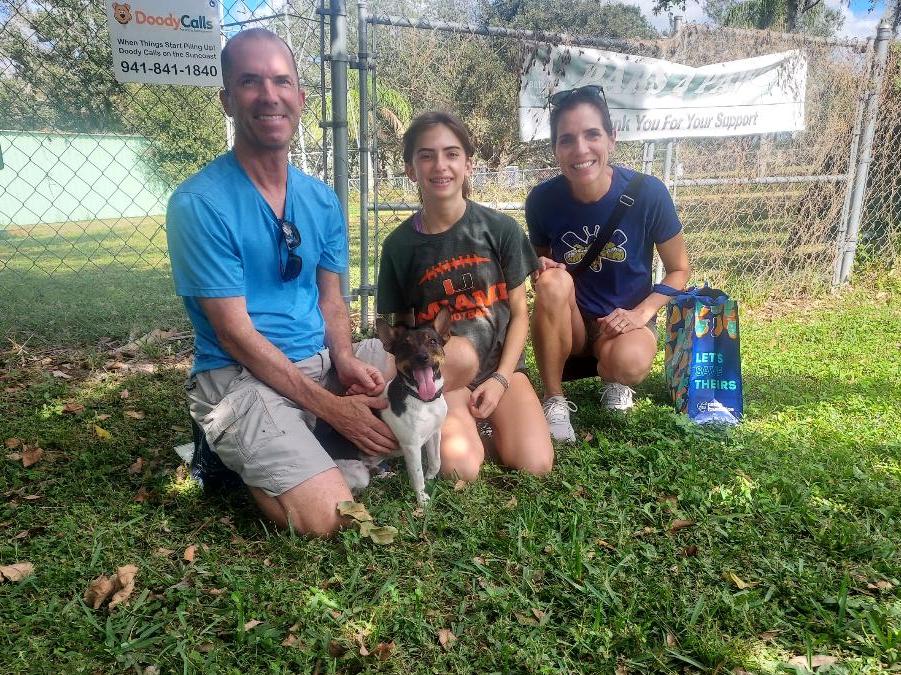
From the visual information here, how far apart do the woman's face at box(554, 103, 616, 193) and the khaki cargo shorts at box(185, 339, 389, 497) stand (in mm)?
2116

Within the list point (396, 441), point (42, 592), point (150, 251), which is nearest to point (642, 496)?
Answer: point (396, 441)

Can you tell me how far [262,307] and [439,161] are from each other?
112 centimetres

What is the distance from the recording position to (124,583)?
92.4 inches

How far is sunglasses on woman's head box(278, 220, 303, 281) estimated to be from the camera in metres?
2.79

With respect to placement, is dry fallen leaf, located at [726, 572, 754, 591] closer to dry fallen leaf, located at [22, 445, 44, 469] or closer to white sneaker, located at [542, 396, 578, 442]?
white sneaker, located at [542, 396, 578, 442]

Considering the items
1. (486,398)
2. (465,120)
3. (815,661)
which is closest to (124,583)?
(486,398)

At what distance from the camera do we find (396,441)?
2.83 metres

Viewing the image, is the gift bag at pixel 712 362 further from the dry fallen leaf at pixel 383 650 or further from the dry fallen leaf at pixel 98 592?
the dry fallen leaf at pixel 98 592

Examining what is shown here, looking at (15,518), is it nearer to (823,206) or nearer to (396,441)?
(396,441)

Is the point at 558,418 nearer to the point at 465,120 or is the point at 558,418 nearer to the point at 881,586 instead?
the point at 881,586

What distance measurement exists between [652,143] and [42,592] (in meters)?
5.48

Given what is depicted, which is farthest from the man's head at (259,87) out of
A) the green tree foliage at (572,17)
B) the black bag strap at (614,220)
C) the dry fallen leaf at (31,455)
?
the green tree foliage at (572,17)

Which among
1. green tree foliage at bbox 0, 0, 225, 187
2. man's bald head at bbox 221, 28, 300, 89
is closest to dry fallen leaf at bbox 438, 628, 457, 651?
man's bald head at bbox 221, 28, 300, 89

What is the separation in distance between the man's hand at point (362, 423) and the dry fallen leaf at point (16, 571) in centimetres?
131
